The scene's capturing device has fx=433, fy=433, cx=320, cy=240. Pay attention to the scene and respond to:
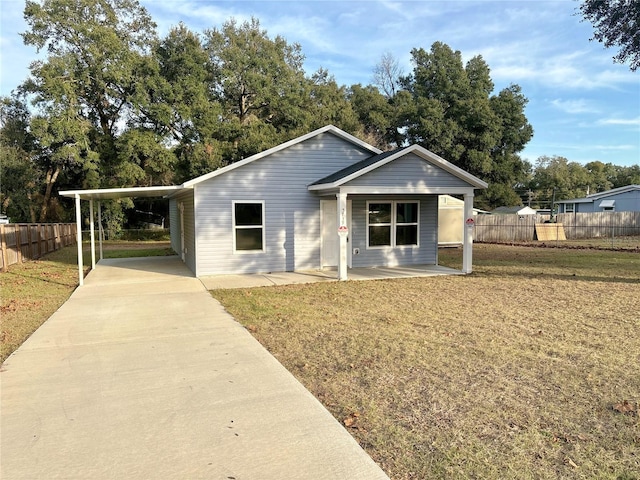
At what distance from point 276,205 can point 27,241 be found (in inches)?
404

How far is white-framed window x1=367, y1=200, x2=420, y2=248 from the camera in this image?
43.8ft

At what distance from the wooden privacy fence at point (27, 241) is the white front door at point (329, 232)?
9689mm

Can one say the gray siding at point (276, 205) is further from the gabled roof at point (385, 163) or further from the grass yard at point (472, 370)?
the grass yard at point (472, 370)

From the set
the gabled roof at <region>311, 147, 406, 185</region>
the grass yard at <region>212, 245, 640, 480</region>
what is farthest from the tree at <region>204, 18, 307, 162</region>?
the grass yard at <region>212, 245, 640, 480</region>

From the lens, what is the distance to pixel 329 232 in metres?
13.2

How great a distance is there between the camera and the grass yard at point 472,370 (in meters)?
3.13

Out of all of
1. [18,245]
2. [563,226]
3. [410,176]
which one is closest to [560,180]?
[563,226]

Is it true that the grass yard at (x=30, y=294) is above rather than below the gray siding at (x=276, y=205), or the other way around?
below

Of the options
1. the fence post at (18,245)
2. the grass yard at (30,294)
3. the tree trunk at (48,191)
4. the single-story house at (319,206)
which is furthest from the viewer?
the tree trunk at (48,191)

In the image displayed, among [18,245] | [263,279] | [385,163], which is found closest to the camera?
[385,163]

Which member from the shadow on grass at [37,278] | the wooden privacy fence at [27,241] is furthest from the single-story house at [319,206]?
the wooden privacy fence at [27,241]

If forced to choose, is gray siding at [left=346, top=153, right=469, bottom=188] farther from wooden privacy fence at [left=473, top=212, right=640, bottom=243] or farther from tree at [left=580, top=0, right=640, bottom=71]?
wooden privacy fence at [left=473, top=212, right=640, bottom=243]

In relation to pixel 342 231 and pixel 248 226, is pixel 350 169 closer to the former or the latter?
pixel 342 231

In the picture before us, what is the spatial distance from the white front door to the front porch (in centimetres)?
45
